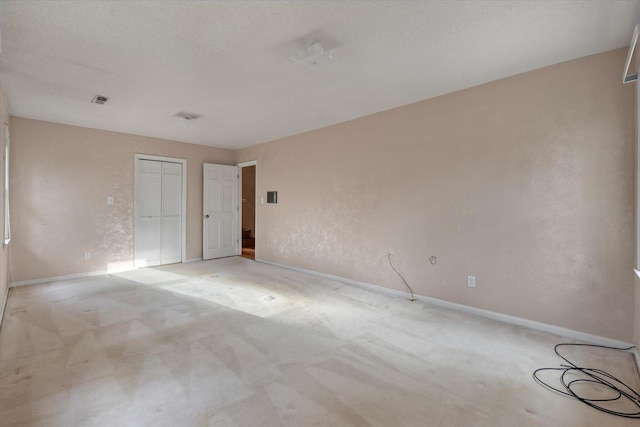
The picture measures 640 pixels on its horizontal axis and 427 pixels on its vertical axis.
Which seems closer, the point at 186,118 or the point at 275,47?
the point at 275,47

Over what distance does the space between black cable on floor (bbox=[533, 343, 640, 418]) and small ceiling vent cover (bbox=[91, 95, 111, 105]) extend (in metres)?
5.20

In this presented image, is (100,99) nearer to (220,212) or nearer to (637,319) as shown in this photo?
(220,212)

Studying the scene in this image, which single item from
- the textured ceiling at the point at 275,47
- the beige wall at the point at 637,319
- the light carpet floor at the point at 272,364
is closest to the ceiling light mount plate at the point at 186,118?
the textured ceiling at the point at 275,47

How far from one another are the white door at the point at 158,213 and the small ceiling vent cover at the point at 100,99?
206cm

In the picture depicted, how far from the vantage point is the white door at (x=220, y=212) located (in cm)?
663

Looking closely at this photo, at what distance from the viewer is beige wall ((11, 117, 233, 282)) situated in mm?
4555

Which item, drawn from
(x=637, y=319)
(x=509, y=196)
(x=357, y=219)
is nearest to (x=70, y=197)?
(x=357, y=219)

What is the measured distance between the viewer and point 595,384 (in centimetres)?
210

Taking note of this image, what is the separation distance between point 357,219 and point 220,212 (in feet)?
12.0

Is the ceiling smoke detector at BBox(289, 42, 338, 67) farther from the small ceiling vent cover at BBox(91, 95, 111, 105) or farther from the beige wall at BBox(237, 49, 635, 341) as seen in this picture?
the small ceiling vent cover at BBox(91, 95, 111, 105)

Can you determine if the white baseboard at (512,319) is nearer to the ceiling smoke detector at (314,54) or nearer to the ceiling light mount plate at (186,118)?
the ceiling smoke detector at (314,54)

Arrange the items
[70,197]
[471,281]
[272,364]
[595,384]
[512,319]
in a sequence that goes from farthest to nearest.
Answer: [70,197] → [471,281] → [512,319] → [272,364] → [595,384]

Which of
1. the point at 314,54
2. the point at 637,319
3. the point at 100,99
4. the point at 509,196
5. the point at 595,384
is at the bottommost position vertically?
the point at 595,384

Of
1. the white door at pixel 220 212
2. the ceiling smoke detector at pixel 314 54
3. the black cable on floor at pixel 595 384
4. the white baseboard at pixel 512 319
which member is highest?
the ceiling smoke detector at pixel 314 54
